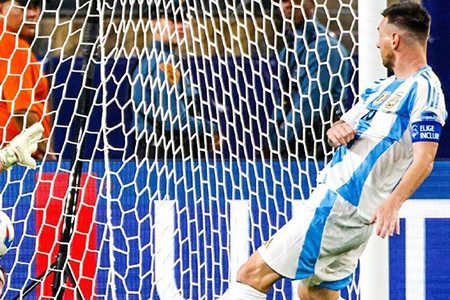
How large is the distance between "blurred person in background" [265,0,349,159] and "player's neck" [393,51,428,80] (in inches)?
37.3

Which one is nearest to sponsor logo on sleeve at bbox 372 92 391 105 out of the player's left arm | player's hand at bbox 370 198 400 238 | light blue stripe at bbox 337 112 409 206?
light blue stripe at bbox 337 112 409 206

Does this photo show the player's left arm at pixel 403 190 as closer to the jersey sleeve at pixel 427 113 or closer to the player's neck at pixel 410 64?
the jersey sleeve at pixel 427 113

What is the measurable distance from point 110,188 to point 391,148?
5.03ft

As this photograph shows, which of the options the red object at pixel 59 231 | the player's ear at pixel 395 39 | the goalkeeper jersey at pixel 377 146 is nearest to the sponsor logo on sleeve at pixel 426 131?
the goalkeeper jersey at pixel 377 146

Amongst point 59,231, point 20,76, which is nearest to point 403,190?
point 59,231

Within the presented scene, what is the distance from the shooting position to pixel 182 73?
4637 mm

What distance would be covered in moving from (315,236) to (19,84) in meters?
1.69

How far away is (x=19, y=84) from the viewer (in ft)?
15.3

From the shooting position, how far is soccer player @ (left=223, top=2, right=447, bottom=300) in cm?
360

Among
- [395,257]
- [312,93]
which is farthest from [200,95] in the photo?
[395,257]

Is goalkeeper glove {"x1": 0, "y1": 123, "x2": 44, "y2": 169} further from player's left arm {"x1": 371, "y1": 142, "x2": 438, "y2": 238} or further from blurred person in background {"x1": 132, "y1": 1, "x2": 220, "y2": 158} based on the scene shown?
player's left arm {"x1": 371, "y1": 142, "x2": 438, "y2": 238}

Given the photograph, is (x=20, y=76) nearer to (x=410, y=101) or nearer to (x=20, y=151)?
(x=20, y=151)

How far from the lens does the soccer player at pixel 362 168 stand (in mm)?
3598

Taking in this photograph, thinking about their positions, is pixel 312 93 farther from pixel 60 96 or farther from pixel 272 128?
pixel 60 96
